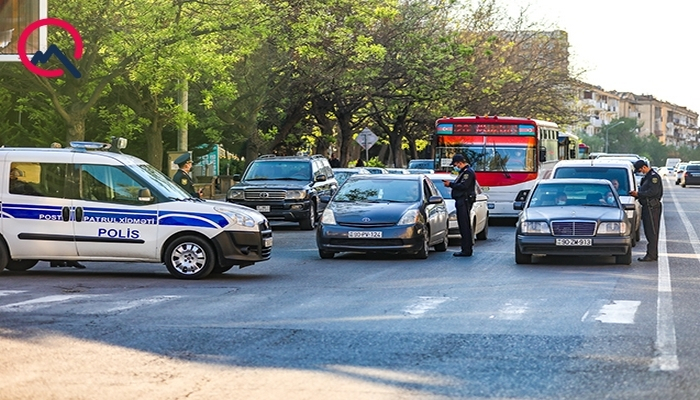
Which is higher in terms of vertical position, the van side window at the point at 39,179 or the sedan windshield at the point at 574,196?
the van side window at the point at 39,179

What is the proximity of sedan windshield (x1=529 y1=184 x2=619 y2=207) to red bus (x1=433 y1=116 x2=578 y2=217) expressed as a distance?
11657 mm

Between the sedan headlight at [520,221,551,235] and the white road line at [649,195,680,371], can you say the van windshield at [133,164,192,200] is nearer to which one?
the sedan headlight at [520,221,551,235]

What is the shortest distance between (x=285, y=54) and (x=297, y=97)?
130 inches

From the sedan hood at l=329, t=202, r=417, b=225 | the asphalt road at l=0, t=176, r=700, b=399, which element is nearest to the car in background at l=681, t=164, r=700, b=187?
the sedan hood at l=329, t=202, r=417, b=225

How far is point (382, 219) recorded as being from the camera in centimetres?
2088

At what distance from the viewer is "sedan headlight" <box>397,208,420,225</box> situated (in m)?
20.8

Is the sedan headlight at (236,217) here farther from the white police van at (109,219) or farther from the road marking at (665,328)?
the road marking at (665,328)

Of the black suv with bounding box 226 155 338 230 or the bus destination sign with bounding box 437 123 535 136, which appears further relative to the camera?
the bus destination sign with bounding box 437 123 535 136

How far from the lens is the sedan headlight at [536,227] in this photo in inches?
782

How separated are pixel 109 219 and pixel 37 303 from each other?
3.54 meters

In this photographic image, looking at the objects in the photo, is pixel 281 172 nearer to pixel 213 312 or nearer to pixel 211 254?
pixel 211 254

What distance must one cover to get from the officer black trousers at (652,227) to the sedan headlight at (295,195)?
11.1m

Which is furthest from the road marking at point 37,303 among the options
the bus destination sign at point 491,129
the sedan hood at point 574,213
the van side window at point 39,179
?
the bus destination sign at point 491,129

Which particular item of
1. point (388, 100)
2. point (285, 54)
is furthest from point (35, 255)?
point (388, 100)
